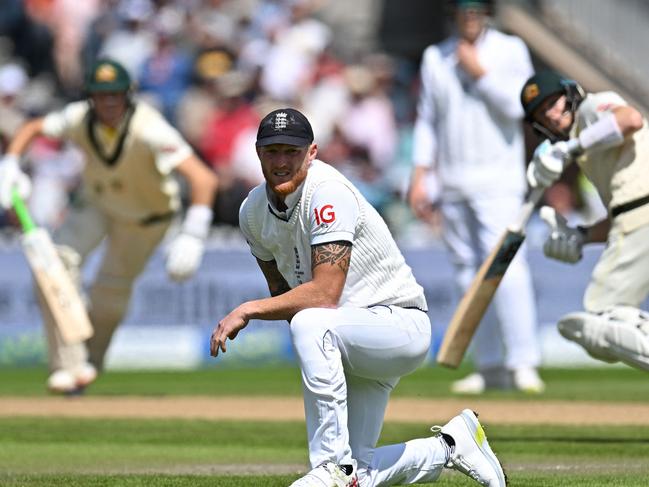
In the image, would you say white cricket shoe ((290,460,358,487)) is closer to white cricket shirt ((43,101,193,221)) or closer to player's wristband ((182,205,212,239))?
player's wristband ((182,205,212,239))

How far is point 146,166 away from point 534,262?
518cm

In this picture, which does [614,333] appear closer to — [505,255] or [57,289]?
[505,255]

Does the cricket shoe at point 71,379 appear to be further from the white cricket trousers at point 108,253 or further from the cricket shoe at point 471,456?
the cricket shoe at point 471,456

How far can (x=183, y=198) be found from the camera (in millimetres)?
17516

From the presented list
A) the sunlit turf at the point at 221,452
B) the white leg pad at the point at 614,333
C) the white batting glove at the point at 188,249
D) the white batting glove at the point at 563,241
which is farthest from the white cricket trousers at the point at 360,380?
the white batting glove at the point at 188,249

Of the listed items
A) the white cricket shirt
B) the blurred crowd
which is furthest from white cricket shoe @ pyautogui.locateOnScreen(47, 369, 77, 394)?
the blurred crowd

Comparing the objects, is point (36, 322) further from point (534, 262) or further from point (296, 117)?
point (296, 117)

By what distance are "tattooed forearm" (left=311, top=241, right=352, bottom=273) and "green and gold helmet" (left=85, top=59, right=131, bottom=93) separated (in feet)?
18.5

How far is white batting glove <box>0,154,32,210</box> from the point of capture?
38.5ft

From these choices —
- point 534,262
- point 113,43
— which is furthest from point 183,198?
point 534,262

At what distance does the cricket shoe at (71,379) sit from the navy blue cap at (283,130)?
6.20 m

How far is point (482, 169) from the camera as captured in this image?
1219 centimetres

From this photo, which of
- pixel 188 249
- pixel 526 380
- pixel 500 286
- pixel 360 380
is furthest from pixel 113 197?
pixel 360 380

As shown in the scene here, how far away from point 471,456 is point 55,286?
5436 mm
